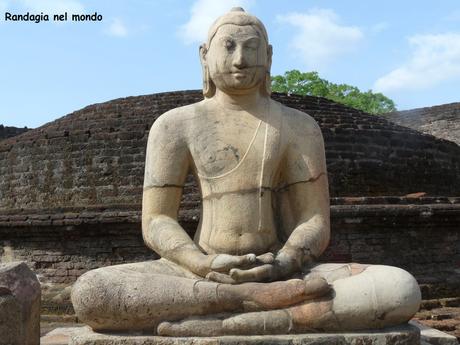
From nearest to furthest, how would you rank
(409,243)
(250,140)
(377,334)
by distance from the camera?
1. (377,334)
2. (250,140)
3. (409,243)

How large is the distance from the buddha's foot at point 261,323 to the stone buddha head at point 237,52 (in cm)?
141

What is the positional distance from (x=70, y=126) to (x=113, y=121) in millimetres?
1157

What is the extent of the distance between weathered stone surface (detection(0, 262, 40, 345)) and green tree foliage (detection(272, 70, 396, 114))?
25692 millimetres

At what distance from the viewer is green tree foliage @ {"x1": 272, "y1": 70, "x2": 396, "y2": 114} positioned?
30.3 meters

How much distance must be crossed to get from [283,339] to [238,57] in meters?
1.66

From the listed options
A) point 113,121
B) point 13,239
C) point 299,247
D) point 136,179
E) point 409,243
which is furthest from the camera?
point 113,121

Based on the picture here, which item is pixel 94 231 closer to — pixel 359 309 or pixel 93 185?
pixel 93 185

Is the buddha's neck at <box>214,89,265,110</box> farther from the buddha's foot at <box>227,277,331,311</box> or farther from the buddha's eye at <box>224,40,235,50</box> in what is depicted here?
the buddha's foot at <box>227,277,331,311</box>

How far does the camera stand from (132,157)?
471 inches

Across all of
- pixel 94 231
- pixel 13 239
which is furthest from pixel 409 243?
pixel 13 239

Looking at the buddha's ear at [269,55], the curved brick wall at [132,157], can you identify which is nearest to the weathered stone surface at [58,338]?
the buddha's ear at [269,55]

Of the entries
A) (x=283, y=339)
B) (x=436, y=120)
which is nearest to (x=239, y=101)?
(x=283, y=339)

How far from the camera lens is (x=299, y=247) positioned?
3.43 metres

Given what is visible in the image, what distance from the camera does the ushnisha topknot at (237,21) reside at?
3.73 meters
